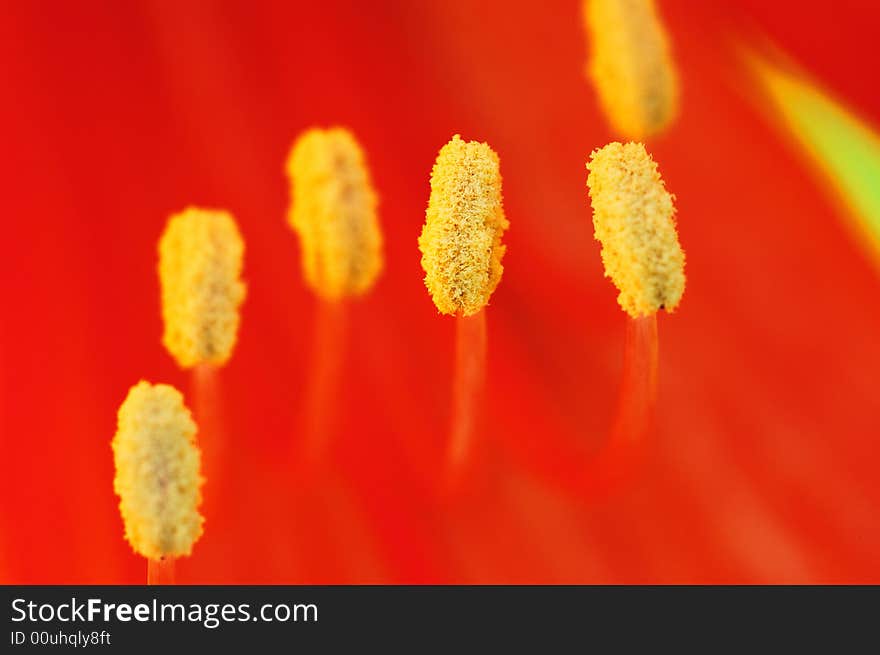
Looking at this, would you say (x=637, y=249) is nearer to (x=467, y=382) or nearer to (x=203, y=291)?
(x=467, y=382)

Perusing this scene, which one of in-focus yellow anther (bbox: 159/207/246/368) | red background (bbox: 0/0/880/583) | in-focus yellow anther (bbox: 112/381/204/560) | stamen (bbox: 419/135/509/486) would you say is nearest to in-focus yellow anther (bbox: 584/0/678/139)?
red background (bbox: 0/0/880/583)

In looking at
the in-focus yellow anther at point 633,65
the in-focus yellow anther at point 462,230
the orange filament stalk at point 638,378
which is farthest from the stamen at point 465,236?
the in-focus yellow anther at point 633,65

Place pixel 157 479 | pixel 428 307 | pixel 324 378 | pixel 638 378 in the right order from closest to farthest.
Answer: pixel 157 479 < pixel 638 378 < pixel 324 378 < pixel 428 307

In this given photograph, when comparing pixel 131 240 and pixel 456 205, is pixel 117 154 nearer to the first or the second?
pixel 131 240

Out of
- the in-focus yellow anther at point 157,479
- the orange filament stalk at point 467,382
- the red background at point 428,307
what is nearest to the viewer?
the in-focus yellow anther at point 157,479

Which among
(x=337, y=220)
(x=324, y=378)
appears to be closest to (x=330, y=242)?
(x=337, y=220)

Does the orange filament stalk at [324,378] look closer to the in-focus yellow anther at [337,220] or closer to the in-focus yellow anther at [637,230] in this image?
the in-focus yellow anther at [337,220]
